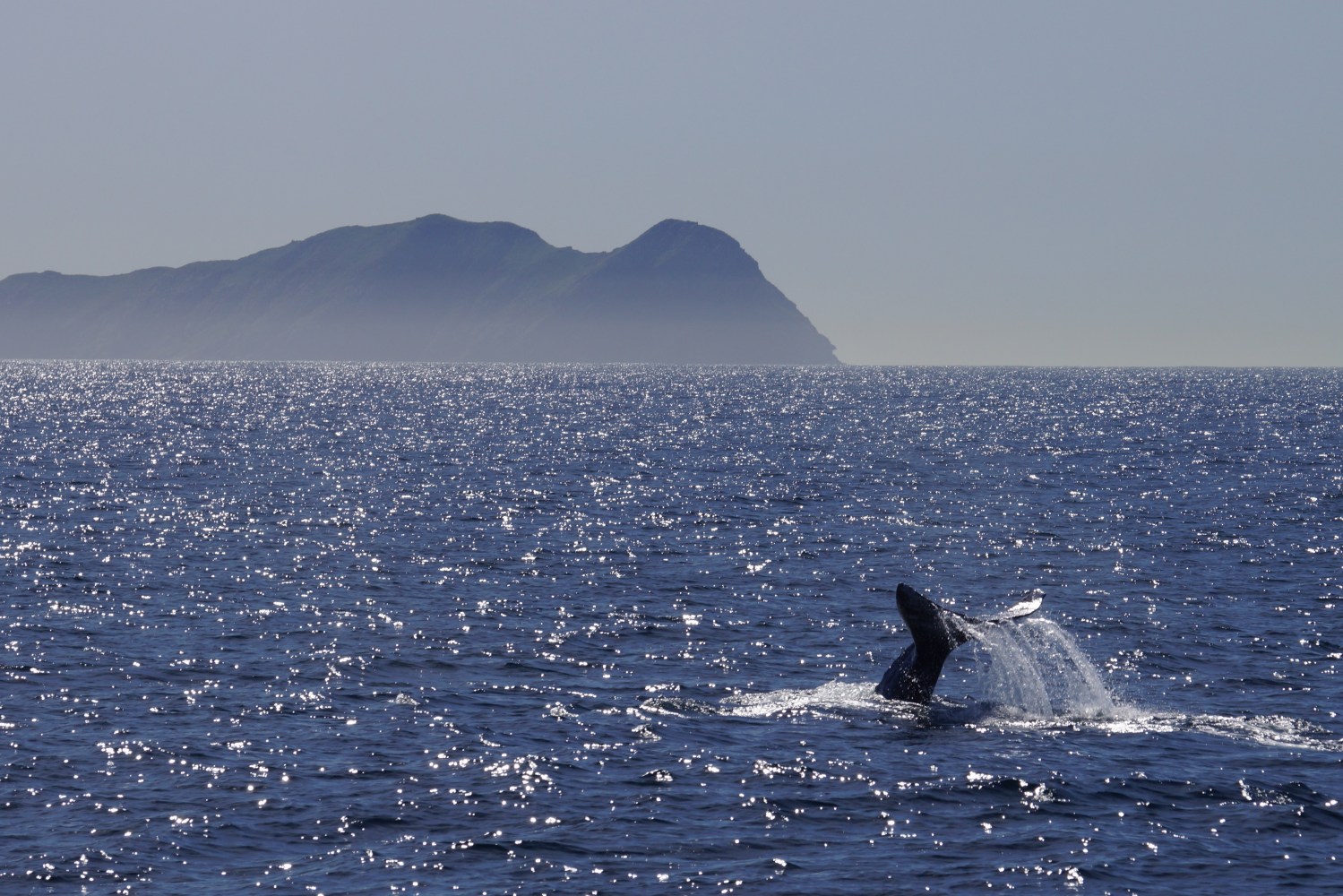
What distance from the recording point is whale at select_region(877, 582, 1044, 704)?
27.0 m

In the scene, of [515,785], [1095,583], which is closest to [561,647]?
[515,785]

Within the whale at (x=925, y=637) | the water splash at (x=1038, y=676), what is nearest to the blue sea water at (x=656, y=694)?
the water splash at (x=1038, y=676)

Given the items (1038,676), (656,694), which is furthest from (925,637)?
(656,694)

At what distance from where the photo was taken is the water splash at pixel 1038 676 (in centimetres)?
2959

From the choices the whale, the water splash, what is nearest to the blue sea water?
the water splash

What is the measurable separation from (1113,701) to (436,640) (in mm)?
15606

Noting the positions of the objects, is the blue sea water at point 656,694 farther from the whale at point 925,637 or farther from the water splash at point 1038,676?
the whale at point 925,637

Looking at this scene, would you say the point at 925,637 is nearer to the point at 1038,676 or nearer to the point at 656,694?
the point at 1038,676

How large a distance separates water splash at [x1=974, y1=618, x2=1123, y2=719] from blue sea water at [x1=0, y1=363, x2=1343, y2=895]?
154mm

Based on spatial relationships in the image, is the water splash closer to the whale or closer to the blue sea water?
the blue sea water

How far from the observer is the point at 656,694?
30.9m

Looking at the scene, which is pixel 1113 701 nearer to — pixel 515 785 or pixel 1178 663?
pixel 1178 663

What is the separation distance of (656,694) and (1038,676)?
26.6 ft

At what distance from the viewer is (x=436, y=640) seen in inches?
1417
